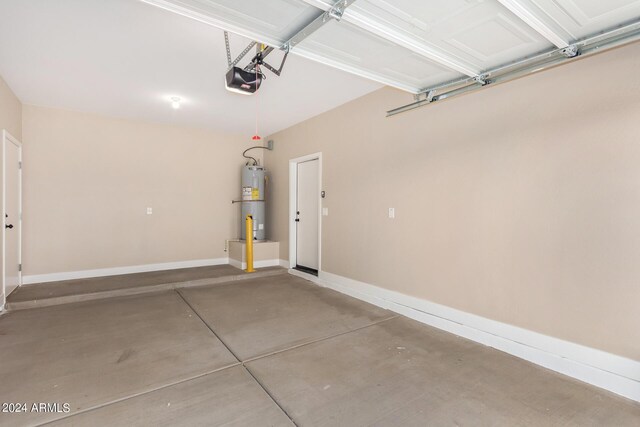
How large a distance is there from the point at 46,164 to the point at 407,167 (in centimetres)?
538

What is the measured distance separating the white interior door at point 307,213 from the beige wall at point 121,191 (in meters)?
1.54

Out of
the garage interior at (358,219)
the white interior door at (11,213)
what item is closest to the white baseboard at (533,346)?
the garage interior at (358,219)

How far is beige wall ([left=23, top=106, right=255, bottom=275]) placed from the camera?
4.67 metres

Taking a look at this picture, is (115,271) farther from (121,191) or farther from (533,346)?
(533,346)

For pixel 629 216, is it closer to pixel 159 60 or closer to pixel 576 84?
pixel 576 84

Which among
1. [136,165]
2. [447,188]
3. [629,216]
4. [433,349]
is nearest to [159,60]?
[136,165]

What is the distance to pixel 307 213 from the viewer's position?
5.48m

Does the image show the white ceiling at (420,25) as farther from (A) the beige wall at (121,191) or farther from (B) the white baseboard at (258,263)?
(A) the beige wall at (121,191)

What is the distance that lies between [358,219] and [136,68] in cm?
318

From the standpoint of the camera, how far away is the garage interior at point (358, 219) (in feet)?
6.35

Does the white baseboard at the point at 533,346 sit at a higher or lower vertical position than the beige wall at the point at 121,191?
lower

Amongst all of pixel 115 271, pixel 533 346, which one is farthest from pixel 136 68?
pixel 533 346

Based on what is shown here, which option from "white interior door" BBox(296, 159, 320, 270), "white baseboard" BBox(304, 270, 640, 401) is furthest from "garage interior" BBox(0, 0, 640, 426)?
"white interior door" BBox(296, 159, 320, 270)

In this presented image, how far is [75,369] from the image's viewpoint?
2352 mm
